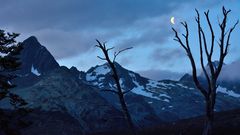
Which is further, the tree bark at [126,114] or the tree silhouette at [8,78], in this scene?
the tree silhouette at [8,78]

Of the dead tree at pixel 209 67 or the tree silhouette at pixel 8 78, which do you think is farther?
the tree silhouette at pixel 8 78

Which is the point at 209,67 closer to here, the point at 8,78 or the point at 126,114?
the point at 126,114

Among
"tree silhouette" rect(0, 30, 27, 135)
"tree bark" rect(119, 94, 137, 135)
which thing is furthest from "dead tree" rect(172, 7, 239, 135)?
"tree silhouette" rect(0, 30, 27, 135)

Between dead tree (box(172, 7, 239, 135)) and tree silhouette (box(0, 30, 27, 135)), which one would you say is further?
tree silhouette (box(0, 30, 27, 135))

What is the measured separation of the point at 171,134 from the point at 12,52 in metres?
130

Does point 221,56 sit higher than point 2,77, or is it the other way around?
point 2,77

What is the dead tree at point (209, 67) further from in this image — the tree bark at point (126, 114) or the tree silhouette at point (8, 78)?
the tree silhouette at point (8, 78)

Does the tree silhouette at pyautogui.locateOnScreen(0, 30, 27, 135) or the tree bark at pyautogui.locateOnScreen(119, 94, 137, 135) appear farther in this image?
the tree silhouette at pyautogui.locateOnScreen(0, 30, 27, 135)

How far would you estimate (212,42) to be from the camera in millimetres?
18797

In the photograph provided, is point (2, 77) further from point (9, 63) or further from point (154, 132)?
point (154, 132)

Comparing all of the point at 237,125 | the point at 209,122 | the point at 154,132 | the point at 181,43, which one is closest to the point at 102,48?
the point at 181,43

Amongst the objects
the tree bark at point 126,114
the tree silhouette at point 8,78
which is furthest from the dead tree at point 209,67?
the tree silhouette at point 8,78

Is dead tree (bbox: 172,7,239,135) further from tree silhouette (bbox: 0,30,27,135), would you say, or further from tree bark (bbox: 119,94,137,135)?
tree silhouette (bbox: 0,30,27,135)

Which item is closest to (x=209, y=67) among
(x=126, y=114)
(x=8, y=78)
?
(x=126, y=114)
